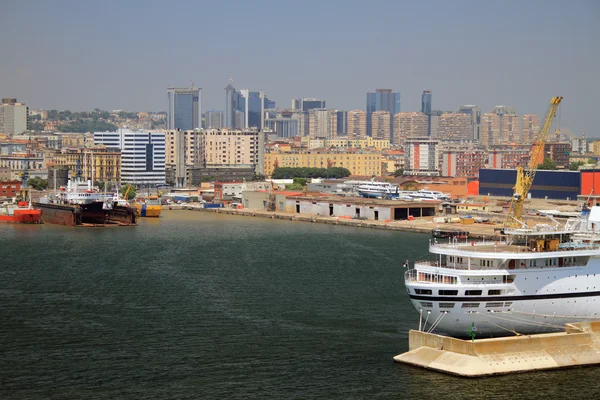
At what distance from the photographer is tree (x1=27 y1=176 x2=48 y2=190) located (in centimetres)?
6438

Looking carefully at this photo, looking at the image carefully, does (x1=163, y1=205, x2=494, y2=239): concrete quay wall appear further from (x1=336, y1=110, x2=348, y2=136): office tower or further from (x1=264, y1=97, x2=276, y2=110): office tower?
(x1=264, y1=97, x2=276, y2=110): office tower

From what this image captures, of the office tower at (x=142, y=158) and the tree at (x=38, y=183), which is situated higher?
the office tower at (x=142, y=158)

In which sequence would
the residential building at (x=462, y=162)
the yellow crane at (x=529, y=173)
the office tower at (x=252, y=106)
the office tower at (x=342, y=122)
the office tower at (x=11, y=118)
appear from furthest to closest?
the office tower at (x=252, y=106) → the office tower at (x=342, y=122) → the office tower at (x=11, y=118) → the residential building at (x=462, y=162) → the yellow crane at (x=529, y=173)

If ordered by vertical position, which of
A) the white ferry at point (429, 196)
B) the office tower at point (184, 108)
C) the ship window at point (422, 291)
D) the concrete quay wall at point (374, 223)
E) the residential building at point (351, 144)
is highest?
the office tower at point (184, 108)

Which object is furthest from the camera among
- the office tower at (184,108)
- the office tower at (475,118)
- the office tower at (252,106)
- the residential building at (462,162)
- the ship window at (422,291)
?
the office tower at (252,106)

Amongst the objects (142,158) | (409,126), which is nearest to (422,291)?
(142,158)

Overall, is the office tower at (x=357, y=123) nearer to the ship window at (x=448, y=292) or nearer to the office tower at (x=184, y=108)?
the office tower at (x=184, y=108)

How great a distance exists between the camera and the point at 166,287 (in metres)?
22.9

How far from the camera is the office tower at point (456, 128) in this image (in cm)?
13288

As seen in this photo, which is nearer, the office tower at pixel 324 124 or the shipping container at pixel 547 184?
the shipping container at pixel 547 184

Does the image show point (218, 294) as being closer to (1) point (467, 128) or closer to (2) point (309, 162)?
(2) point (309, 162)

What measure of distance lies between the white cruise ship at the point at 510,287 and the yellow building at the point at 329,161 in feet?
218

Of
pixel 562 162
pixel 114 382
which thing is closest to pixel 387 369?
pixel 114 382

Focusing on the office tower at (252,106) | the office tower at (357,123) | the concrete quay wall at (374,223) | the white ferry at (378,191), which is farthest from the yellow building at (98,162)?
the office tower at (252,106)
